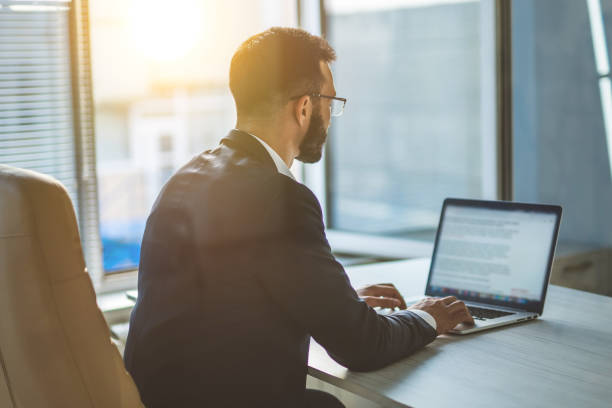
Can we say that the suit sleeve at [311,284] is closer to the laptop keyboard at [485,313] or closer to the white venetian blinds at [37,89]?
the laptop keyboard at [485,313]

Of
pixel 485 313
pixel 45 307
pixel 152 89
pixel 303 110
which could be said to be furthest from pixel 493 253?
pixel 152 89

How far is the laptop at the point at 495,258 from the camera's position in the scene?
1.62 m

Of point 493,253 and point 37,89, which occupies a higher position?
point 37,89

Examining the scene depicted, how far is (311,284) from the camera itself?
1.21 metres

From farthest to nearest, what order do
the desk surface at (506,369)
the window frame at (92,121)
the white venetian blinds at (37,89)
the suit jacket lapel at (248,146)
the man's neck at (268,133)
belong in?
1. the window frame at (92,121)
2. the white venetian blinds at (37,89)
3. the man's neck at (268,133)
4. the suit jacket lapel at (248,146)
5. the desk surface at (506,369)

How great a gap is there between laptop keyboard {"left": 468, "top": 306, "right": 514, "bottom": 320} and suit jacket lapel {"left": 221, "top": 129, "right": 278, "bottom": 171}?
0.63 meters

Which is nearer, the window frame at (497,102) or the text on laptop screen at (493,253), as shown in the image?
the text on laptop screen at (493,253)

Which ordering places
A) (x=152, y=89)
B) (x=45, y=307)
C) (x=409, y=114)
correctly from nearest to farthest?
(x=45, y=307)
(x=409, y=114)
(x=152, y=89)

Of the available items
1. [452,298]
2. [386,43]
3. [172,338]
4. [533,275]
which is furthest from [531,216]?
[386,43]

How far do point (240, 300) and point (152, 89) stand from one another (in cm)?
569

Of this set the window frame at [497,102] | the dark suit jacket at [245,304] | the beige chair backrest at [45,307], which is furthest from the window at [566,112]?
the beige chair backrest at [45,307]

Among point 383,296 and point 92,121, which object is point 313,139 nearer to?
point 383,296

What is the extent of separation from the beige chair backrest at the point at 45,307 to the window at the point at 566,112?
2.01 metres

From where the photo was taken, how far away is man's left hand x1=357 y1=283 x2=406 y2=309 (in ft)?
5.34
